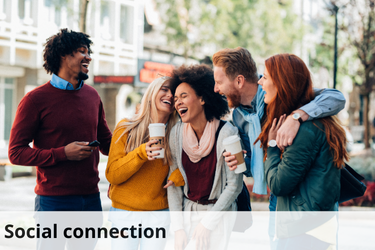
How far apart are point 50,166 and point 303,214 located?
76.2 inches

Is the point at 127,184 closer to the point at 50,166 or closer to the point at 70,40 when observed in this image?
the point at 50,166

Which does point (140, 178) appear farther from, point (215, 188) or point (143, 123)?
point (215, 188)

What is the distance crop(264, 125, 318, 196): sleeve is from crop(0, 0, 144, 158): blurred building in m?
13.9

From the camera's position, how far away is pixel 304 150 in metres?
2.18

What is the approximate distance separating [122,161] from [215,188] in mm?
708

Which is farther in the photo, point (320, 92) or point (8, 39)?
point (8, 39)

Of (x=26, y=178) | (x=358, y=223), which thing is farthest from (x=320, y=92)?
(x=26, y=178)

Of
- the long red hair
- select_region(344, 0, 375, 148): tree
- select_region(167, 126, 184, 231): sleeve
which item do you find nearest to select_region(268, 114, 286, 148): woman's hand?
the long red hair

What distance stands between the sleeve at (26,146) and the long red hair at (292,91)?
162 cm

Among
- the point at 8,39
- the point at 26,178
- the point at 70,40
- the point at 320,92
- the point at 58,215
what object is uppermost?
the point at 8,39

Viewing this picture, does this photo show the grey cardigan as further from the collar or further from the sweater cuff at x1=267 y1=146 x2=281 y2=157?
the sweater cuff at x1=267 y1=146 x2=281 y2=157

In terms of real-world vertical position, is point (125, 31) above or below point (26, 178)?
above

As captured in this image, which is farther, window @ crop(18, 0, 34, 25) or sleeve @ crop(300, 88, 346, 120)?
window @ crop(18, 0, 34, 25)

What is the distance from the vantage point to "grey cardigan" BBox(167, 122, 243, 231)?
2.65 meters
